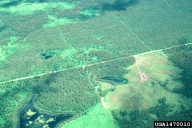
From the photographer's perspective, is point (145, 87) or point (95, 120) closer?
point (95, 120)

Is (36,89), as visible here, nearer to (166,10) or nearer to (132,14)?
(132,14)

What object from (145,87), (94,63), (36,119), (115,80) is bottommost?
(36,119)

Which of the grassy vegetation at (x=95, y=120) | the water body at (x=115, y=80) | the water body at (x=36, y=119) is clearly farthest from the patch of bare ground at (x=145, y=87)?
the water body at (x=36, y=119)

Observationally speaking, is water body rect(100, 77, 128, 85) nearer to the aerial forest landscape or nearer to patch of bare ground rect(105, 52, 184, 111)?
the aerial forest landscape

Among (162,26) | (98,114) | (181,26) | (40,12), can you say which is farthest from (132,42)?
(40,12)

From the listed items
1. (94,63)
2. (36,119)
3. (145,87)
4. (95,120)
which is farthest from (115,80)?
(36,119)

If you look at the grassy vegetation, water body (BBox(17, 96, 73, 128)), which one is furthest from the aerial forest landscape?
the grassy vegetation

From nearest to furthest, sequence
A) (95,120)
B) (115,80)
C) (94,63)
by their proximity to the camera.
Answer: (95,120) < (115,80) < (94,63)

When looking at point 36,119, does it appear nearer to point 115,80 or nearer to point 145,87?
point 115,80

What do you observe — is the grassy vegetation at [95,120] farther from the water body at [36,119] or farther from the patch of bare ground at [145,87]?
the water body at [36,119]
